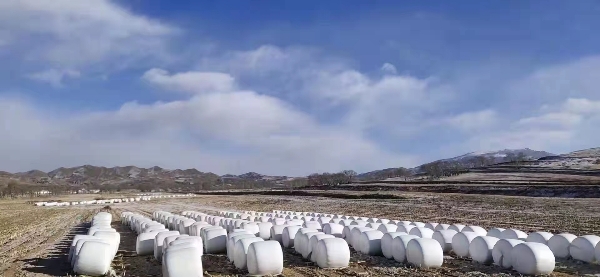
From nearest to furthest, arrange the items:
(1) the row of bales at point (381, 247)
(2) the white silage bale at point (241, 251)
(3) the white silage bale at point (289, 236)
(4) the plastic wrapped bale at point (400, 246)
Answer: (1) the row of bales at point (381, 247) < (2) the white silage bale at point (241, 251) < (4) the plastic wrapped bale at point (400, 246) < (3) the white silage bale at point (289, 236)

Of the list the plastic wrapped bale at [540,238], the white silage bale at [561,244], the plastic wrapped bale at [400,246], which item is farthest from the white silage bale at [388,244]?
the white silage bale at [561,244]

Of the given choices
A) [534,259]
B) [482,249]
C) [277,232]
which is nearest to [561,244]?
[482,249]

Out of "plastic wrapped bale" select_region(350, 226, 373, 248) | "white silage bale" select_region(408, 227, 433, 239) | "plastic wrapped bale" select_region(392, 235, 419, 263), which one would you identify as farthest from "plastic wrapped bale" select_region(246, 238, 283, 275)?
"white silage bale" select_region(408, 227, 433, 239)

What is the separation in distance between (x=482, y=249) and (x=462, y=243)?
4.35 ft

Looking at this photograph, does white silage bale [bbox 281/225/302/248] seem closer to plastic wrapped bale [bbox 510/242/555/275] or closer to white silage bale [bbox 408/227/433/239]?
white silage bale [bbox 408/227/433/239]

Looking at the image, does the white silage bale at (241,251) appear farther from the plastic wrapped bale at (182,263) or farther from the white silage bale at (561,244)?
Answer: the white silage bale at (561,244)

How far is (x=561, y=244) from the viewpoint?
15359 mm

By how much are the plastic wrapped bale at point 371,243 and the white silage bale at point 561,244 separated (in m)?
5.28

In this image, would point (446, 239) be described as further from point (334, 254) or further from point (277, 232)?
point (277, 232)

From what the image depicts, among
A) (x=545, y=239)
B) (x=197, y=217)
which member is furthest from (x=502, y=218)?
(x=197, y=217)

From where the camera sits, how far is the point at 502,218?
30156mm

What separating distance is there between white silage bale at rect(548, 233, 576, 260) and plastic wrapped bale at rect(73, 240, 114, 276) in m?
13.2

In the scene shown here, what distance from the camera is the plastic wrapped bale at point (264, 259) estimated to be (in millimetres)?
13695

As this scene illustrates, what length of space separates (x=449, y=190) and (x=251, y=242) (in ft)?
188
